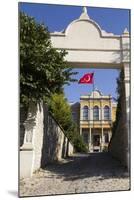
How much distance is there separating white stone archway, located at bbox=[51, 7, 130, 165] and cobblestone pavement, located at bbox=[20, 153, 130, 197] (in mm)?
752

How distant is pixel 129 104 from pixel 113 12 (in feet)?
2.72

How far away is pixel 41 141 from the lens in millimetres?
4598

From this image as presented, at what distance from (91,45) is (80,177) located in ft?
3.79

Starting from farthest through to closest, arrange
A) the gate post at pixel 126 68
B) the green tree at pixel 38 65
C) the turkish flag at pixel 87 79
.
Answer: the gate post at pixel 126 68 → the turkish flag at pixel 87 79 → the green tree at pixel 38 65

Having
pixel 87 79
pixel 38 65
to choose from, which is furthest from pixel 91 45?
pixel 38 65

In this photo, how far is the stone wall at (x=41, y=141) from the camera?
449 centimetres

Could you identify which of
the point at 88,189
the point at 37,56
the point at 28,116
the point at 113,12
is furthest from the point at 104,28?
the point at 88,189

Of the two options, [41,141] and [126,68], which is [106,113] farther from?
[41,141]

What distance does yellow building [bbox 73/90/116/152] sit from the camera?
460cm

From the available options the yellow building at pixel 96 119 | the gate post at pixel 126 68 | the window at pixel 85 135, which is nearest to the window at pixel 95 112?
the yellow building at pixel 96 119

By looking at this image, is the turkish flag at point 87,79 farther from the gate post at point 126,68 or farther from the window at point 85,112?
the gate post at point 126,68

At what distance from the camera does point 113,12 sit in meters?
4.71

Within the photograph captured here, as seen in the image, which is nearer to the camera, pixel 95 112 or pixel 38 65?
pixel 38 65

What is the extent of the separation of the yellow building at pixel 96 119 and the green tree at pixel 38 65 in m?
0.26
